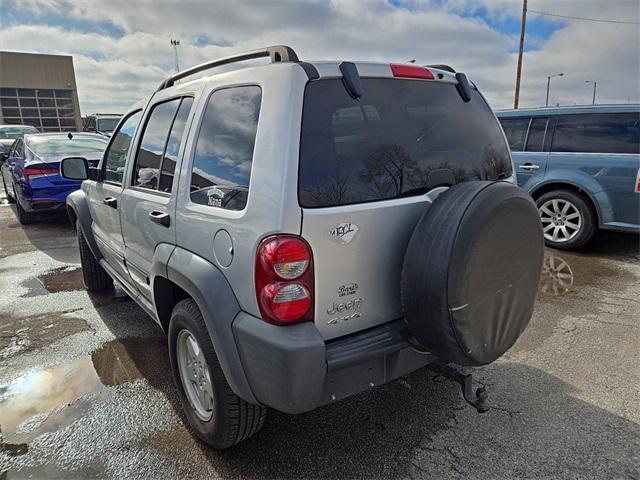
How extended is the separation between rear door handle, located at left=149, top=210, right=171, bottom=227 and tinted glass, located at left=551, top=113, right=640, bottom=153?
536 cm

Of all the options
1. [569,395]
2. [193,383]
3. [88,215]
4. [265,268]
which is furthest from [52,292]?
[569,395]

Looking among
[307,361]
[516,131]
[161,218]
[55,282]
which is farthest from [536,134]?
[55,282]

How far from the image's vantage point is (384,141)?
2.03m

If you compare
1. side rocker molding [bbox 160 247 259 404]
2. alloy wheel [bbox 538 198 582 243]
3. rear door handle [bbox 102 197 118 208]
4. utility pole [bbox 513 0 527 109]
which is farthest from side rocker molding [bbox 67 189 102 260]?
utility pole [bbox 513 0 527 109]

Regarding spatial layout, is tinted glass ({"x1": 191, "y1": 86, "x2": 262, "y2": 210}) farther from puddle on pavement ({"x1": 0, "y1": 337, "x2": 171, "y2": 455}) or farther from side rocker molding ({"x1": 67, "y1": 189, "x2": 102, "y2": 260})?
side rocker molding ({"x1": 67, "y1": 189, "x2": 102, "y2": 260})

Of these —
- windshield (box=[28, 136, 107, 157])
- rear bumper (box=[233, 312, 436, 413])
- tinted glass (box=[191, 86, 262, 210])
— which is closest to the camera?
rear bumper (box=[233, 312, 436, 413])

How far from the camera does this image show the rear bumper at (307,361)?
1.71 meters

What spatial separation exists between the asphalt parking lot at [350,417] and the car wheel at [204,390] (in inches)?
6.3

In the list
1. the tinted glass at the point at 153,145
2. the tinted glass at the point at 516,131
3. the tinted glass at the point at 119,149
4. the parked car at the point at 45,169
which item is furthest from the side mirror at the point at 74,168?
the tinted glass at the point at 516,131

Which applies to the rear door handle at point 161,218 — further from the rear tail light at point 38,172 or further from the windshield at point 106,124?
the windshield at point 106,124

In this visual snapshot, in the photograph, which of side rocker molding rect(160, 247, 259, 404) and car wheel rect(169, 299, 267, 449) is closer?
side rocker molding rect(160, 247, 259, 404)

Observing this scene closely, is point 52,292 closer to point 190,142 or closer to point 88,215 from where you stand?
point 88,215

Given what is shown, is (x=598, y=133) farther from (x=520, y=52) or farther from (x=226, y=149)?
(x=520, y=52)

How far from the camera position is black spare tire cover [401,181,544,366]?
5.96ft
